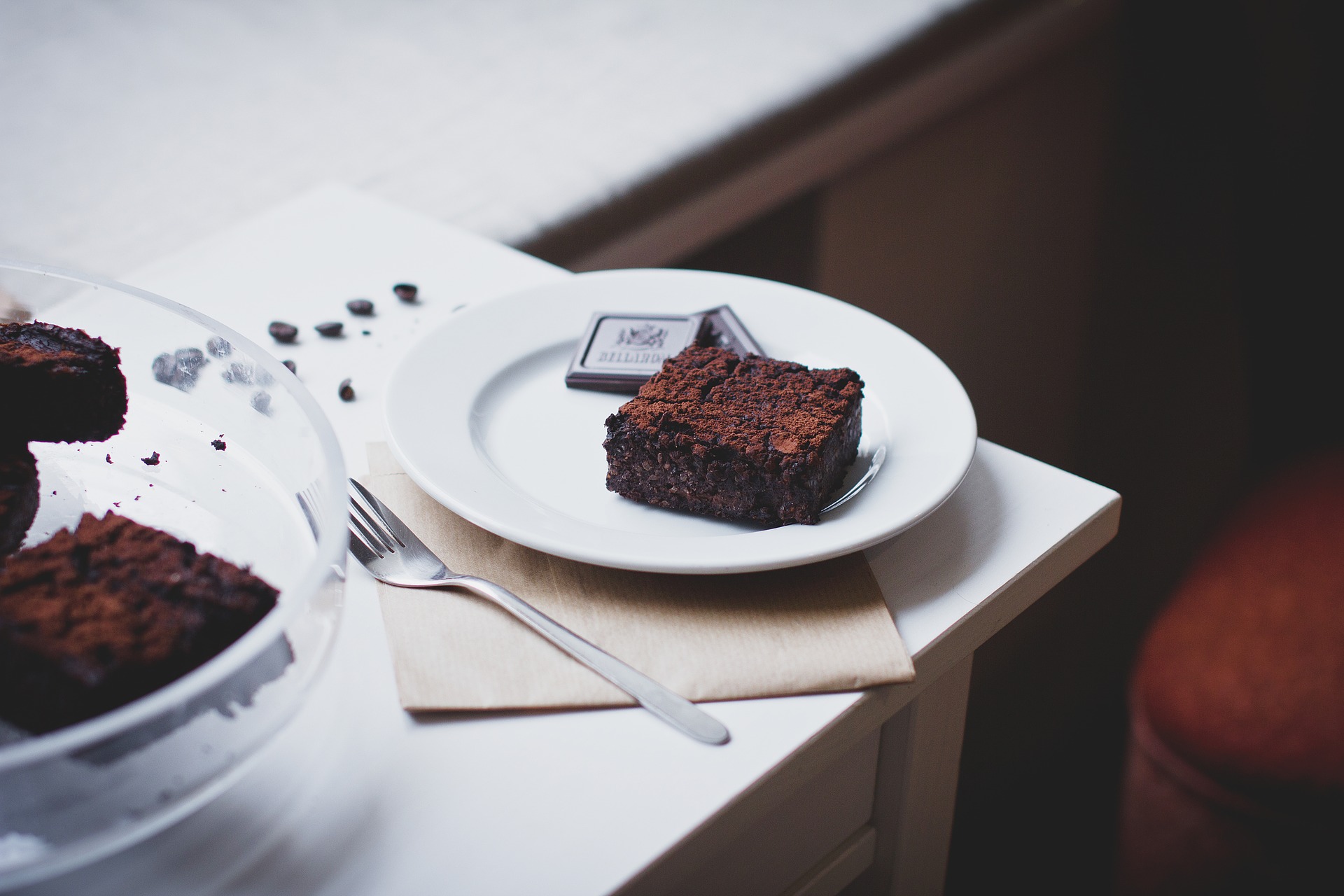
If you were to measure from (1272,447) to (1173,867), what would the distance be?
26.1 inches

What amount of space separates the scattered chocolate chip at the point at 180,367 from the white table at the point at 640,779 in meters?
0.15

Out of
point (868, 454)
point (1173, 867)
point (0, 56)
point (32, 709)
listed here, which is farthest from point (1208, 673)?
point (0, 56)

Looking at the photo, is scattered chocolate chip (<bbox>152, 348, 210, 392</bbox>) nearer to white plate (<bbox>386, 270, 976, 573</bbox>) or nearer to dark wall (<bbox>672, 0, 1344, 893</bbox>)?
white plate (<bbox>386, 270, 976, 573</bbox>)

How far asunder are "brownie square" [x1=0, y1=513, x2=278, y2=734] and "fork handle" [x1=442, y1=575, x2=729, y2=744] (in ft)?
0.52

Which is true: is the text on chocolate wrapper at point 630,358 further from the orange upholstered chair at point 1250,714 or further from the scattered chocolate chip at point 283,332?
the orange upholstered chair at point 1250,714

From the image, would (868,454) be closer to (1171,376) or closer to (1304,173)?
(1304,173)

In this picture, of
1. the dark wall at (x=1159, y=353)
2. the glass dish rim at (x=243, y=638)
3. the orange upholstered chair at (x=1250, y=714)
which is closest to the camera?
the glass dish rim at (x=243, y=638)

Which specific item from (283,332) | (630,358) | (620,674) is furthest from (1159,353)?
(620,674)

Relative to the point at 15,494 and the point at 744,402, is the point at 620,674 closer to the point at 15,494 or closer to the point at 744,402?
the point at 744,402

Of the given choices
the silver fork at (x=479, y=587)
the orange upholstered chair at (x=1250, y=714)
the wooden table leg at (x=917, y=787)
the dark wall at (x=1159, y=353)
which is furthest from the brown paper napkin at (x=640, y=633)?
the dark wall at (x=1159, y=353)

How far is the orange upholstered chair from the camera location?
3.84 feet

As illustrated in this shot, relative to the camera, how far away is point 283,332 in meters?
1.03

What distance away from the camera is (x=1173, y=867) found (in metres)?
1.40

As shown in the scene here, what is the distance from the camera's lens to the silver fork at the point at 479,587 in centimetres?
61
